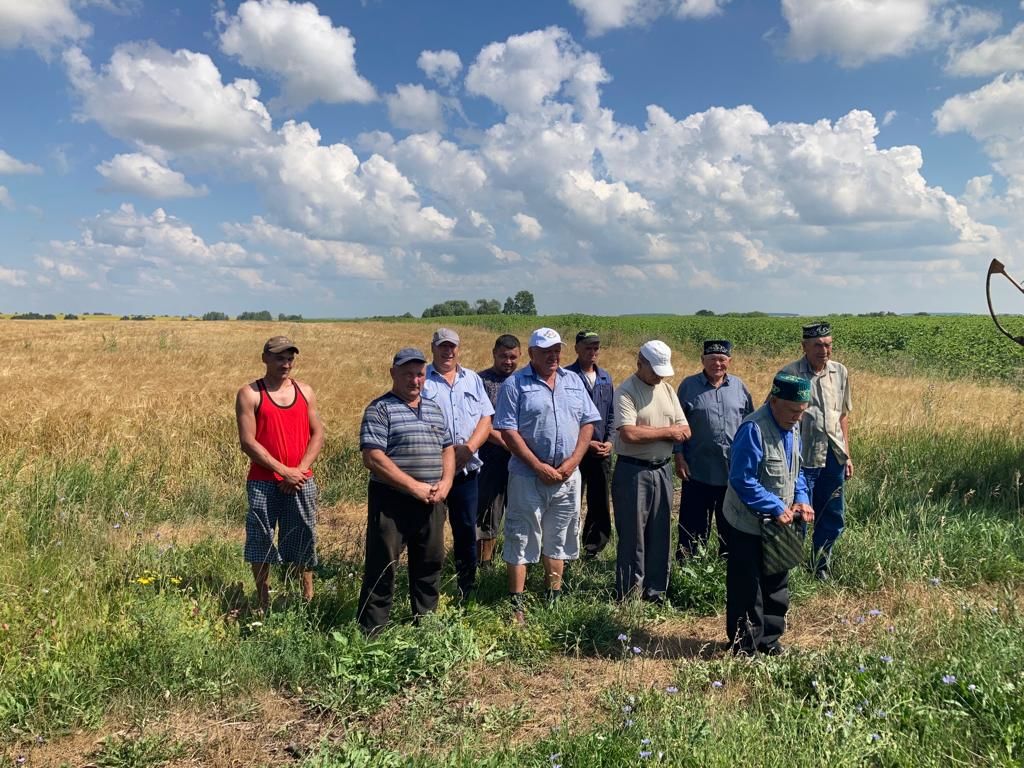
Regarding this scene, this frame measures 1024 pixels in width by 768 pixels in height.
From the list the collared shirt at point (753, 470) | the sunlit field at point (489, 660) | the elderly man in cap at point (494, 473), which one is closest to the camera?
the sunlit field at point (489, 660)

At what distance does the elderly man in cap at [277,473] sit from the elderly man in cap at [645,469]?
7.13ft

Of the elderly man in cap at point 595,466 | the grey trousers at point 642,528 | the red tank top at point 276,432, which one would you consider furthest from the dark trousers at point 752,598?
the red tank top at point 276,432

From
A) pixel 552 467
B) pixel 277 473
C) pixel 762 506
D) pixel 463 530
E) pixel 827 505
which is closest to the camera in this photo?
pixel 762 506

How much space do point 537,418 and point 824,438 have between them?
224 cm

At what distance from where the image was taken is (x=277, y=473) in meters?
4.13

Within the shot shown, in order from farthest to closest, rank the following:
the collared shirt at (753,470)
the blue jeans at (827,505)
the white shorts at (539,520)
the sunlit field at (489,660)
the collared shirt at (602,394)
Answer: the collared shirt at (602,394), the blue jeans at (827,505), the white shorts at (539,520), the collared shirt at (753,470), the sunlit field at (489,660)

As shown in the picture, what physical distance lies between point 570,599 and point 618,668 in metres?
0.93

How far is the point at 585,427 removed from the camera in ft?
14.6

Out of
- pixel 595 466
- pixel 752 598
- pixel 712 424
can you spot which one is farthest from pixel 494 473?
pixel 752 598

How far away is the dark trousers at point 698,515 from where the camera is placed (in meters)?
4.84

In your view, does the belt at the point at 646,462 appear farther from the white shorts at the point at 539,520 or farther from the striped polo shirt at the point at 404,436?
the striped polo shirt at the point at 404,436

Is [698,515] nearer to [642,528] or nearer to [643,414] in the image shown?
[642,528]

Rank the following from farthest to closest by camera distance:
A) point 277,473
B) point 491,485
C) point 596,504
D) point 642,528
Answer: point 596,504 < point 491,485 < point 642,528 < point 277,473

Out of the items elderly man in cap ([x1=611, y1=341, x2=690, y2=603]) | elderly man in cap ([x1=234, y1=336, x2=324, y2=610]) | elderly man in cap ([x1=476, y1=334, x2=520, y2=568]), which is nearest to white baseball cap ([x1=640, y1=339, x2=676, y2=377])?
elderly man in cap ([x1=611, y1=341, x2=690, y2=603])
